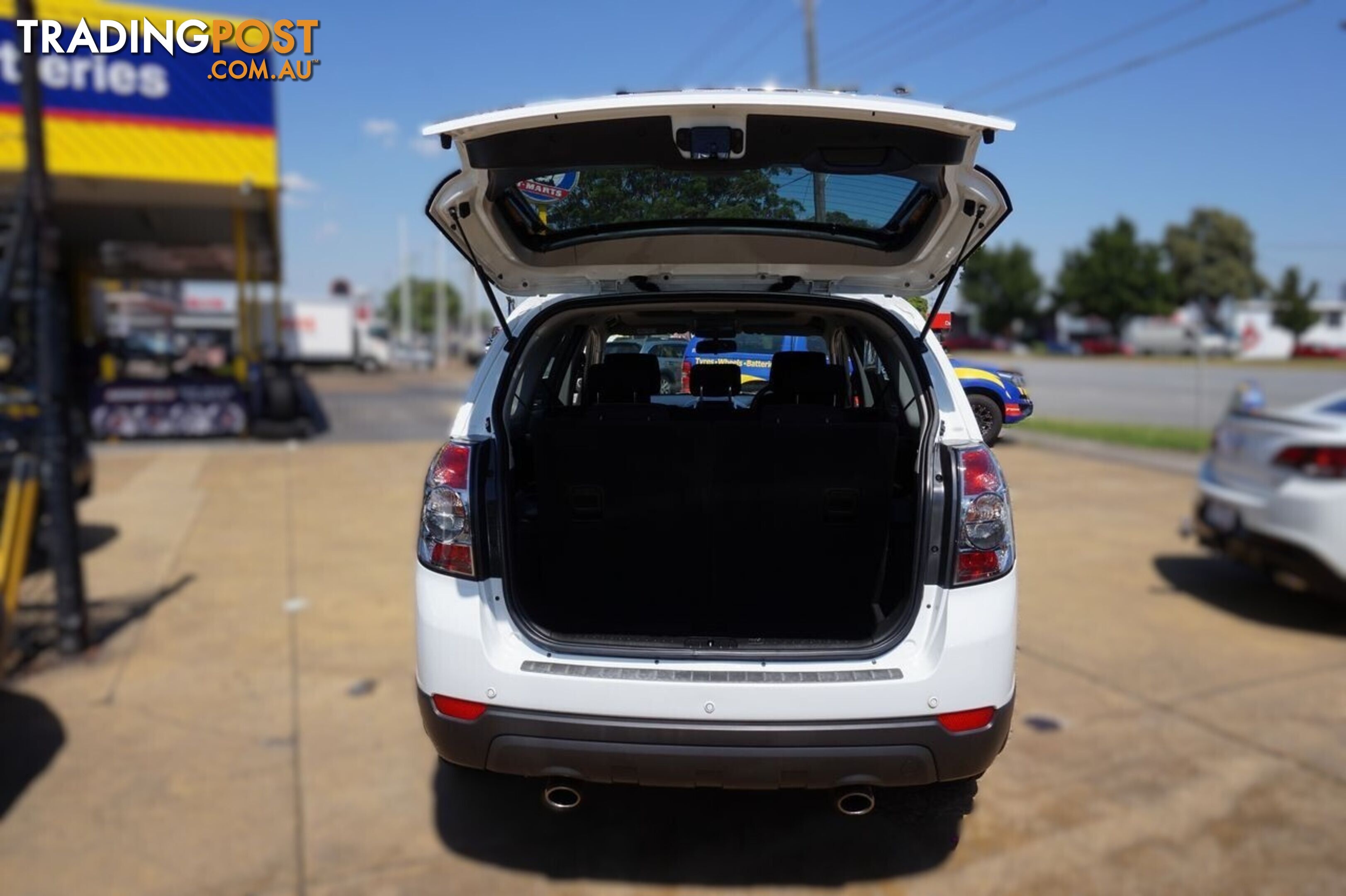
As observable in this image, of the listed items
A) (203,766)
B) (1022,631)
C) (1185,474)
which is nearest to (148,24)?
(203,766)

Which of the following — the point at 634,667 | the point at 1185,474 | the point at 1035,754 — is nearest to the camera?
the point at 634,667

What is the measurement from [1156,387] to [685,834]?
2805 cm

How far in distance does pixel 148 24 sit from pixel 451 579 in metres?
2.92

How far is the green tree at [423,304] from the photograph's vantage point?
6059 cm

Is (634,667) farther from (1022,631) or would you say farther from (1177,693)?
(1022,631)

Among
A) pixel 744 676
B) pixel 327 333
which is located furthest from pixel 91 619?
pixel 327 333

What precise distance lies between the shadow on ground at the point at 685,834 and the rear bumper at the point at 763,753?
96 millimetres

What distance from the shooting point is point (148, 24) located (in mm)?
3797

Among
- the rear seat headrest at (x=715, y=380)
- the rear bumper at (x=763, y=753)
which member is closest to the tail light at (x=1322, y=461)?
the rear seat headrest at (x=715, y=380)

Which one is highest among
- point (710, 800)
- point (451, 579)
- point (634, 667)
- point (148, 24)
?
point (148, 24)

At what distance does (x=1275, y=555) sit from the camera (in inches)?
238

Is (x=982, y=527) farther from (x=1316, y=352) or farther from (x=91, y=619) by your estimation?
(x=1316, y=352)

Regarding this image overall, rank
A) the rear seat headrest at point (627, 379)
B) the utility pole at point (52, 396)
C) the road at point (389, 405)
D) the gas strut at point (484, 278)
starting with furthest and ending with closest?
the road at point (389, 405), the utility pole at point (52, 396), the rear seat headrest at point (627, 379), the gas strut at point (484, 278)

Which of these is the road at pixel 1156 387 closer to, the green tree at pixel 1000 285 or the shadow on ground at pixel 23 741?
the green tree at pixel 1000 285
